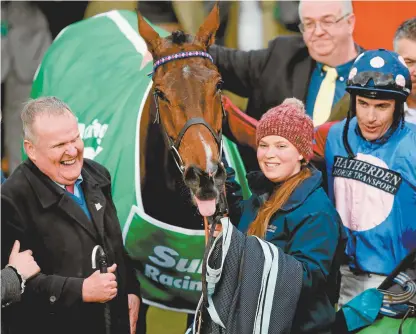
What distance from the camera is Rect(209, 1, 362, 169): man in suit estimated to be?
4.32m

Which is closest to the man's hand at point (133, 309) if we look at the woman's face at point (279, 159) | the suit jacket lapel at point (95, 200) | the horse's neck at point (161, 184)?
the suit jacket lapel at point (95, 200)

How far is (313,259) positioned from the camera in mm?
3064

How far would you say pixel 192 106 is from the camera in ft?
11.2

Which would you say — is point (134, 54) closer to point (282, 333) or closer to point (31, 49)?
point (31, 49)

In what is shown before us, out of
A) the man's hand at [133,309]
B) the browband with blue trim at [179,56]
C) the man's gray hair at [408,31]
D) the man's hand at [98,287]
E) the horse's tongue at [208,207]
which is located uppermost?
the man's gray hair at [408,31]

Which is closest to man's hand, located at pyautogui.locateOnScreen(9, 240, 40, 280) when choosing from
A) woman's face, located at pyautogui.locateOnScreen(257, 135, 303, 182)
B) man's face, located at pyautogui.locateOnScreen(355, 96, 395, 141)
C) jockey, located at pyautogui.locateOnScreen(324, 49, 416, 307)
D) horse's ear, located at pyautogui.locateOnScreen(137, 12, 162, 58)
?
woman's face, located at pyautogui.locateOnScreen(257, 135, 303, 182)

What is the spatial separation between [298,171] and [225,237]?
49cm

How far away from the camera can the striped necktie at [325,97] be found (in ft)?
14.3

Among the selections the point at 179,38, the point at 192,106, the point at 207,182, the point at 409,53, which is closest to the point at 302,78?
the point at 409,53

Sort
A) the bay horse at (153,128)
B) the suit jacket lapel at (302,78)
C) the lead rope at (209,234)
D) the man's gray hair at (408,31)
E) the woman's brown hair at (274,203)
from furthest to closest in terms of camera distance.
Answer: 1. the suit jacket lapel at (302,78)
2. the man's gray hair at (408,31)
3. the bay horse at (153,128)
4. the woman's brown hair at (274,203)
5. the lead rope at (209,234)

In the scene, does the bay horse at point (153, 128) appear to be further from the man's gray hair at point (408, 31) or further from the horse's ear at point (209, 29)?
the man's gray hair at point (408, 31)

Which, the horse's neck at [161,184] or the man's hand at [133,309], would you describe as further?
the horse's neck at [161,184]

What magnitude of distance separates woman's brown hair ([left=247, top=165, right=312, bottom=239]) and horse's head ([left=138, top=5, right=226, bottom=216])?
16cm

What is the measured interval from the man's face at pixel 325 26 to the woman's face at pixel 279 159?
3.93 ft
